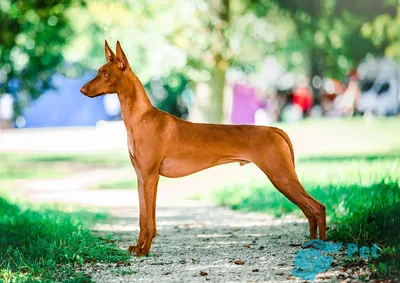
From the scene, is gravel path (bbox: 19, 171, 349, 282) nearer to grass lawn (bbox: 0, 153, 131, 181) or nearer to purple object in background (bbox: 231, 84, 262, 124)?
grass lawn (bbox: 0, 153, 131, 181)

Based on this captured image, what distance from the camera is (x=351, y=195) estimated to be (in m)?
8.79

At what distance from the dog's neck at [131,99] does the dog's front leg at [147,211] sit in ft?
2.12

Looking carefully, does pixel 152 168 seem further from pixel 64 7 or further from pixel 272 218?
pixel 64 7

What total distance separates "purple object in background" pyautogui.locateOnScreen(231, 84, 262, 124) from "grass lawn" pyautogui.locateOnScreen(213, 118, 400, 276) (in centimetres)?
1043

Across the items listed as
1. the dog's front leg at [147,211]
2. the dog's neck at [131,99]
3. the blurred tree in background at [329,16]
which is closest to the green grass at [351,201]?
the dog's front leg at [147,211]

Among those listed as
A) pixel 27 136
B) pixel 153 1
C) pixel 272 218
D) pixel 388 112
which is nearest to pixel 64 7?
pixel 153 1

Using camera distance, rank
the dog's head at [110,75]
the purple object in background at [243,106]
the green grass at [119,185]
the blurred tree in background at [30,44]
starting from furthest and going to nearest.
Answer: the purple object in background at [243,106], the green grass at [119,185], the blurred tree in background at [30,44], the dog's head at [110,75]

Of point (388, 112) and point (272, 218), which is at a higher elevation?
point (388, 112)

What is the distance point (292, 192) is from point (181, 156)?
47.9 inches

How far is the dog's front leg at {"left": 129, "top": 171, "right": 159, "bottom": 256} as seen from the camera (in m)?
6.61

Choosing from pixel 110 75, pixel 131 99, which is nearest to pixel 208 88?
pixel 131 99

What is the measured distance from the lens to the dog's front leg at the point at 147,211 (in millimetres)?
6613

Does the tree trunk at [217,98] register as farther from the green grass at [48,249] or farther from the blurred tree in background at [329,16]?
the green grass at [48,249]

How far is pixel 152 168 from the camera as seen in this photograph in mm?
6617
